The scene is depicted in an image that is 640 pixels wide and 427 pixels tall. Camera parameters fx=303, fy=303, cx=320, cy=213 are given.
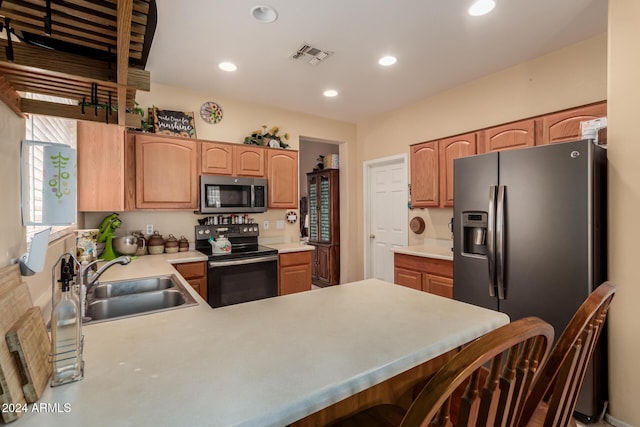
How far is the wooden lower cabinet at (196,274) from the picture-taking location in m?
2.77

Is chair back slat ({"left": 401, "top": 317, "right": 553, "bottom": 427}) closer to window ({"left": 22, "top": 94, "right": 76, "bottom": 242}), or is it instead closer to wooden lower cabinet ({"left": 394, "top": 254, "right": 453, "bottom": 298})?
window ({"left": 22, "top": 94, "right": 76, "bottom": 242})

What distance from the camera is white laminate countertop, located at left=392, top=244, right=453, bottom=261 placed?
2932 mm

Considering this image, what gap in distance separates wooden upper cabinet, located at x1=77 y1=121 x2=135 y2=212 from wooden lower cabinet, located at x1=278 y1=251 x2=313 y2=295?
1.65m

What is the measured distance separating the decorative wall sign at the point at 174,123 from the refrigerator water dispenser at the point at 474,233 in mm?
2882

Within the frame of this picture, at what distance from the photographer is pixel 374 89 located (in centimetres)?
344

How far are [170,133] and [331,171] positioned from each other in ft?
8.13

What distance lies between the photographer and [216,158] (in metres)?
3.28

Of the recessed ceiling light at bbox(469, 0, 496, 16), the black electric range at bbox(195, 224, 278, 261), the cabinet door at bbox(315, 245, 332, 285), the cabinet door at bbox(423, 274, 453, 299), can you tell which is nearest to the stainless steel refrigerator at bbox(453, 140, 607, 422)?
the cabinet door at bbox(423, 274, 453, 299)

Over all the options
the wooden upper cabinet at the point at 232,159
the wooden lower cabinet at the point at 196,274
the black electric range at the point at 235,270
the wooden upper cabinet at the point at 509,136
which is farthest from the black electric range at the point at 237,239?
the wooden upper cabinet at the point at 509,136

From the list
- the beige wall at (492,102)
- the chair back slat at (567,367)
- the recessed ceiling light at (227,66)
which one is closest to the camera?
the chair back slat at (567,367)

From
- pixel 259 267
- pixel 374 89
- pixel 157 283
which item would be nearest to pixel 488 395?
pixel 157 283

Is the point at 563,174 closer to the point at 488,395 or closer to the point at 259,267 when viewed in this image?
the point at 488,395

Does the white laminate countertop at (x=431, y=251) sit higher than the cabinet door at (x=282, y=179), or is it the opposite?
the cabinet door at (x=282, y=179)

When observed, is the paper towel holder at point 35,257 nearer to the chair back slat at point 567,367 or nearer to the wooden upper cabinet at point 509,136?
the chair back slat at point 567,367
